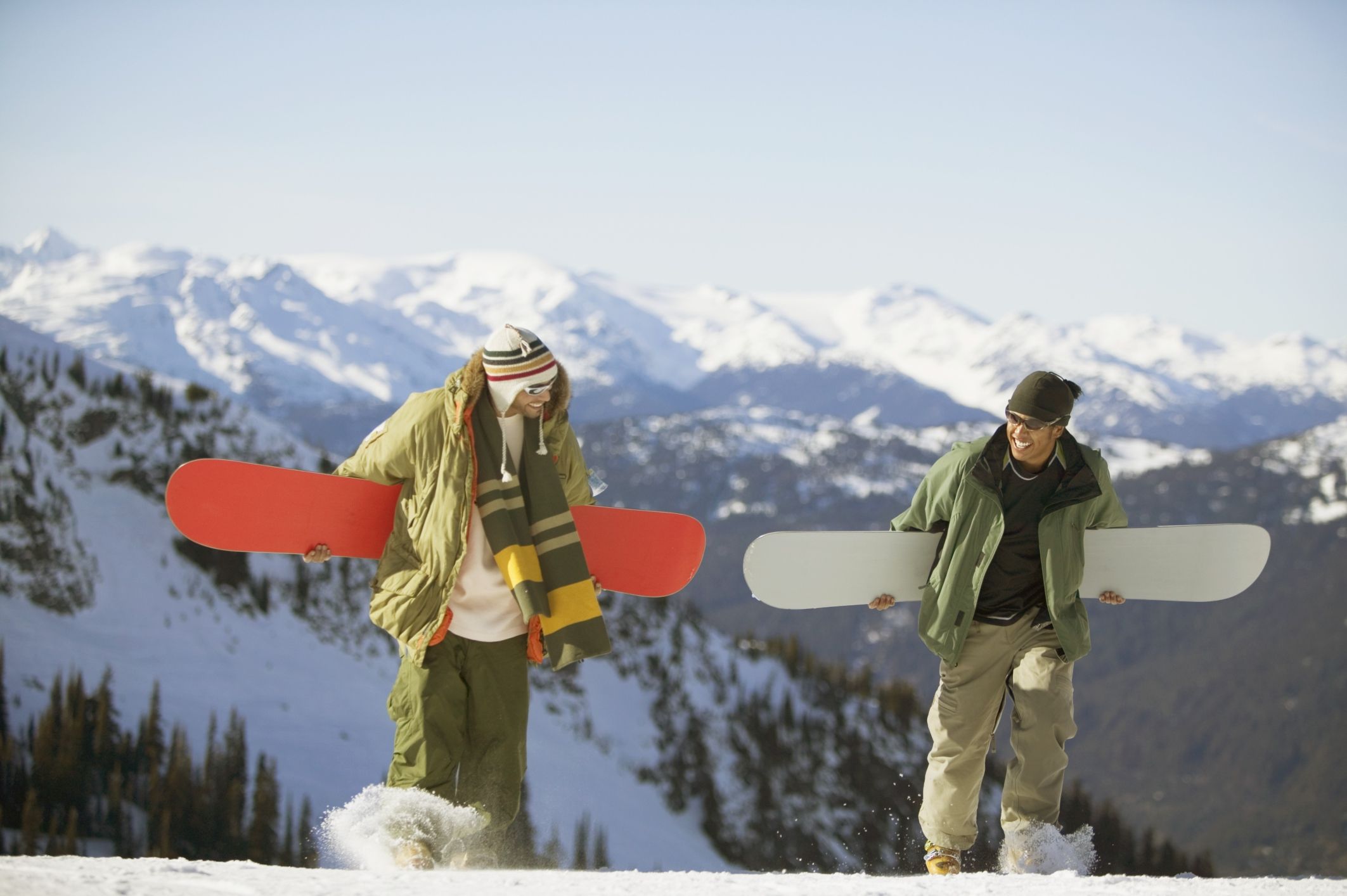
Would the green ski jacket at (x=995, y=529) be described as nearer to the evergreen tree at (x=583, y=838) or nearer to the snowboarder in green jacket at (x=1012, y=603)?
the snowboarder in green jacket at (x=1012, y=603)

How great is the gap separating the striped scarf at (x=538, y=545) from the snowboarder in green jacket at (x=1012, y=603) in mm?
1419

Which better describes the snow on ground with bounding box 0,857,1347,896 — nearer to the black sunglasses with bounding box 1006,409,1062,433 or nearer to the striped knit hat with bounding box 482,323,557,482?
the striped knit hat with bounding box 482,323,557,482

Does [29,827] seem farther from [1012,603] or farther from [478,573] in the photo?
[1012,603]

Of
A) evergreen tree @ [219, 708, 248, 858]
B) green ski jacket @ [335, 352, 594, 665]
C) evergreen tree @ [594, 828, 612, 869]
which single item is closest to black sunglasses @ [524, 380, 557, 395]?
green ski jacket @ [335, 352, 594, 665]

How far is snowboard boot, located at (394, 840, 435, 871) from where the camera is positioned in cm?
491

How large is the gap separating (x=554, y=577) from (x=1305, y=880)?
314cm

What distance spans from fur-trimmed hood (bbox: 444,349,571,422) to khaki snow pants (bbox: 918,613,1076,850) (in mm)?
2009

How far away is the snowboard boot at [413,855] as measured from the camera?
4.91 meters

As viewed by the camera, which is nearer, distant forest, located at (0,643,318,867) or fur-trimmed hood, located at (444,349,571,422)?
fur-trimmed hood, located at (444,349,571,422)

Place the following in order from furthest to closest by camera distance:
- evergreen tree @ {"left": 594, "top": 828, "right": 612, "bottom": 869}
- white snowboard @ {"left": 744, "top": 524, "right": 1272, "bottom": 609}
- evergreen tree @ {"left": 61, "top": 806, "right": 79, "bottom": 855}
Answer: evergreen tree @ {"left": 594, "top": 828, "right": 612, "bottom": 869}
evergreen tree @ {"left": 61, "top": 806, "right": 79, "bottom": 855}
white snowboard @ {"left": 744, "top": 524, "right": 1272, "bottom": 609}

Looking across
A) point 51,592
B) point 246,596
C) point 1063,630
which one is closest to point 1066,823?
point 1063,630

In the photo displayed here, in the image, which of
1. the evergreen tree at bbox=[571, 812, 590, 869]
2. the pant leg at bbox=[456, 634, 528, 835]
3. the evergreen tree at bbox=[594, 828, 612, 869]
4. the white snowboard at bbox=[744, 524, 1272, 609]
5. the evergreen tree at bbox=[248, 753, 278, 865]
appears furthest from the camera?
the evergreen tree at bbox=[594, 828, 612, 869]

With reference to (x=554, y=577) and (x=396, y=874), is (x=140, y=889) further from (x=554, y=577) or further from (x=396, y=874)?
(x=554, y=577)

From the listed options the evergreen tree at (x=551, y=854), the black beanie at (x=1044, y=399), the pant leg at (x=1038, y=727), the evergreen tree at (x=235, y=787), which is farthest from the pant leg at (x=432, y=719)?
the evergreen tree at (x=235, y=787)
